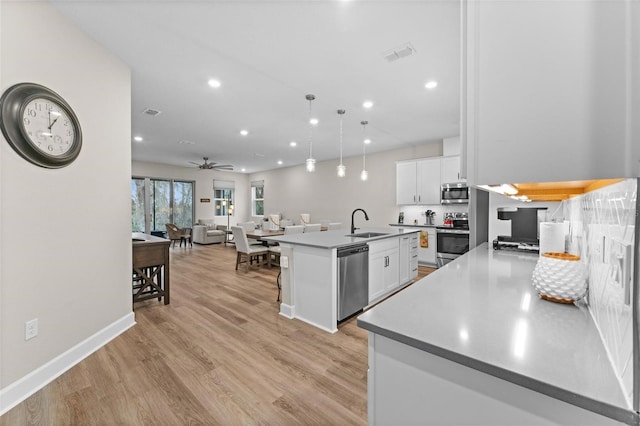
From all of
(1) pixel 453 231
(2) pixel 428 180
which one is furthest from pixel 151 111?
(1) pixel 453 231

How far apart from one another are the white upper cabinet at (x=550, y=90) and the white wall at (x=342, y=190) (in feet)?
19.7

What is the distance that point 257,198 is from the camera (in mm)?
11344

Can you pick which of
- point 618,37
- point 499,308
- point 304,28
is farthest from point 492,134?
point 304,28

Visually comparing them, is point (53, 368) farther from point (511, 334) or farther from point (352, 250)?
point (511, 334)

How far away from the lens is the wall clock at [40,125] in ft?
5.66

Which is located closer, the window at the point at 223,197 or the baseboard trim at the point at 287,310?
the baseboard trim at the point at 287,310

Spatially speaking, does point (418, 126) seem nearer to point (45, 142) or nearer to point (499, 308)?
point (499, 308)

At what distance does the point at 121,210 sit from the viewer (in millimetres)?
2730

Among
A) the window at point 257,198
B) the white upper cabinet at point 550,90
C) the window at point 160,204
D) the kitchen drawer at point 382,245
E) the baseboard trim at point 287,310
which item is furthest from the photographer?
the window at point 257,198

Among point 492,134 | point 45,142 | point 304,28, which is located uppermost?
point 304,28

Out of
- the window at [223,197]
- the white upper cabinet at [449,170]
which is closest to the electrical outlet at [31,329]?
the white upper cabinet at [449,170]

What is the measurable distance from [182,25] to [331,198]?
21.2 ft

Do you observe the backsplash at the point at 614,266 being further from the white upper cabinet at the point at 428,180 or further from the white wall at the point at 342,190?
the white wall at the point at 342,190

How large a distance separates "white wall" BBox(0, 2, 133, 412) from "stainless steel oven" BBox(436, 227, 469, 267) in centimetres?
515
